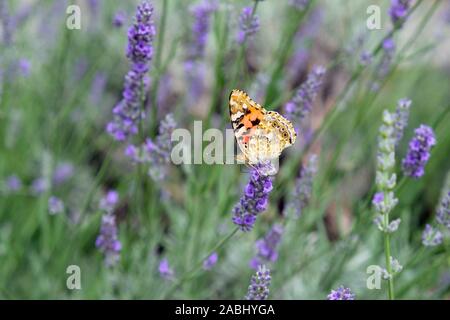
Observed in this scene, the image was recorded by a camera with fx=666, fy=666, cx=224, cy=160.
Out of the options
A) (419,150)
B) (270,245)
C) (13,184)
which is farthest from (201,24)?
(13,184)

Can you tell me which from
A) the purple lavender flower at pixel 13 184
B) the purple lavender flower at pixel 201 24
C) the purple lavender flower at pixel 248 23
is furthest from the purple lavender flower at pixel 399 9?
the purple lavender flower at pixel 13 184

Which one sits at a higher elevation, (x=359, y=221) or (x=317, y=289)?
(x=359, y=221)

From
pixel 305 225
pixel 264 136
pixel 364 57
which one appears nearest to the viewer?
pixel 264 136

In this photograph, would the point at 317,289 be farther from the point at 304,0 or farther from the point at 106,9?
the point at 106,9

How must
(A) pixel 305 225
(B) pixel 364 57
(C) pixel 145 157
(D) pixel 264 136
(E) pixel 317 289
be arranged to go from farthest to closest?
1. (A) pixel 305 225
2. (E) pixel 317 289
3. (B) pixel 364 57
4. (C) pixel 145 157
5. (D) pixel 264 136

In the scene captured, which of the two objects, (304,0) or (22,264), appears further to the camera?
(22,264)

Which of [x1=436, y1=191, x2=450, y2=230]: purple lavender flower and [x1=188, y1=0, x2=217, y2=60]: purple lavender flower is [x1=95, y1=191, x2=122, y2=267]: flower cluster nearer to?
[x1=188, y1=0, x2=217, y2=60]: purple lavender flower

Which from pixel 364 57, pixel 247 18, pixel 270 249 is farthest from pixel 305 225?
pixel 247 18
